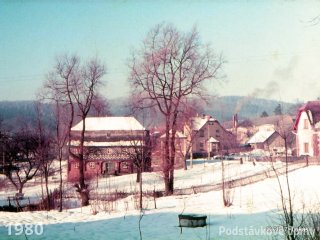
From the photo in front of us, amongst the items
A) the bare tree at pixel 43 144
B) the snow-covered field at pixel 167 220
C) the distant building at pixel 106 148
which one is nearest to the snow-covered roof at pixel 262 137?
the distant building at pixel 106 148

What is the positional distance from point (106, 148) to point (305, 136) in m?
23.5

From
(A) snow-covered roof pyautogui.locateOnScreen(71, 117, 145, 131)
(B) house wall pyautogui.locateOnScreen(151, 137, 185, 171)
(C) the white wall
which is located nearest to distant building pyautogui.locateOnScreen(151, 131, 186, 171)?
(B) house wall pyautogui.locateOnScreen(151, 137, 185, 171)

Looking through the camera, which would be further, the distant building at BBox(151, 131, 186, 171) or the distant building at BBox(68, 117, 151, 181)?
the distant building at BBox(68, 117, 151, 181)

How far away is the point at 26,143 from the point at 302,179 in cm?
3108

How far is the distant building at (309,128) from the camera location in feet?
146

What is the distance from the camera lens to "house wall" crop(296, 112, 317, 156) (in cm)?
4512

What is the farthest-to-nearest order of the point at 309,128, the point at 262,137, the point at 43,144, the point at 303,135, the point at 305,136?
1. the point at 262,137
2. the point at 303,135
3. the point at 305,136
4. the point at 309,128
5. the point at 43,144

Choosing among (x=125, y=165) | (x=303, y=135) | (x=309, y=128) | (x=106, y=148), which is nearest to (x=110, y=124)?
(x=106, y=148)

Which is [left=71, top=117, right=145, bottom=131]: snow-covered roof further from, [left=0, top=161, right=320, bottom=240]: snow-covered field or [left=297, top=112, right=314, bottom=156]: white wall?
[left=0, top=161, right=320, bottom=240]: snow-covered field

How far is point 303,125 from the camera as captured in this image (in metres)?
46.2

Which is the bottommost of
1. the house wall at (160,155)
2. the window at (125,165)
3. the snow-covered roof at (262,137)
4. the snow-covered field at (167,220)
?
the snow-covered field at (167,220)

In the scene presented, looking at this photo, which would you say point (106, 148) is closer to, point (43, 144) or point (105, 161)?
point (105, 161)

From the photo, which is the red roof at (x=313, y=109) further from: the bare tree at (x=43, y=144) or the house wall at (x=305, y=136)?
the bare tree at (x=43, y=144)

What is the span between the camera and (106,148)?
4950 centimetres
